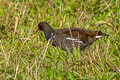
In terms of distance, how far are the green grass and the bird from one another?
16cm

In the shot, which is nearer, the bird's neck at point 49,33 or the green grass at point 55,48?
the green grass at point 55,48

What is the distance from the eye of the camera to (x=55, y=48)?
6.68 m

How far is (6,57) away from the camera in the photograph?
5.44m

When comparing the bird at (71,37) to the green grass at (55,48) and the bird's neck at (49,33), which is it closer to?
the bird's neck at (49,33)

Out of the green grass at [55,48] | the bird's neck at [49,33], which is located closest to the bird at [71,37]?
the bird's neck at [49,33]

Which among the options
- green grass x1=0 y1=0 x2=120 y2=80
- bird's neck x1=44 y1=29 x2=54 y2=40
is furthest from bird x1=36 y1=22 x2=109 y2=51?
green grass x1=0 y1=0 x2=120 y2=80

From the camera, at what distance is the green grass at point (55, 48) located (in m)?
5.20

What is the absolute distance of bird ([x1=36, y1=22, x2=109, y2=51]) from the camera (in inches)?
276

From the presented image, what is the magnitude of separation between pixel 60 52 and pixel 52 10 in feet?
6.47

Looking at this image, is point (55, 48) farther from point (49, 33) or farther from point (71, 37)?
point (49, 33)

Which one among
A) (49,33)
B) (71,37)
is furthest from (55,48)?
(49,33)

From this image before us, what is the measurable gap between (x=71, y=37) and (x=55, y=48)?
1.68ft

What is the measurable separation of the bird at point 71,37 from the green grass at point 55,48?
16 cm

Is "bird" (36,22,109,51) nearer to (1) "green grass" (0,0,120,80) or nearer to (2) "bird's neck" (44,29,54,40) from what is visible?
→ (2) "bird's neck" (44,29,54,40)
